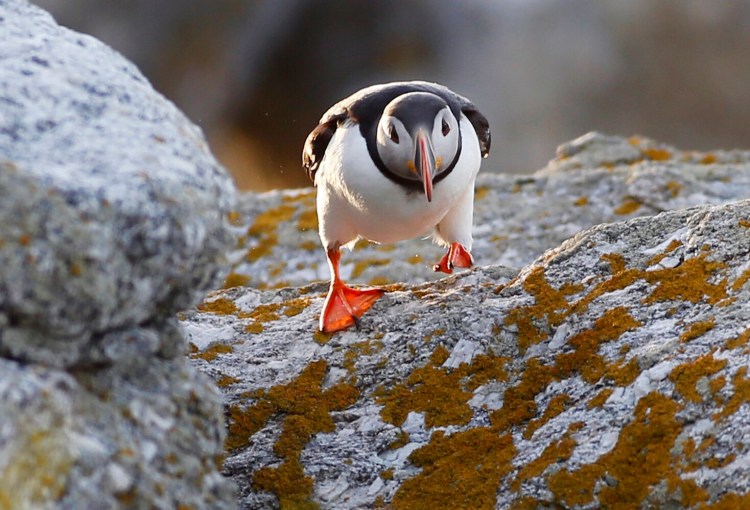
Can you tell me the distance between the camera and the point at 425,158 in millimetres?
5844

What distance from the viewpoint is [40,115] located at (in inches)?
128

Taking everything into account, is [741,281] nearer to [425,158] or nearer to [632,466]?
[632,466]

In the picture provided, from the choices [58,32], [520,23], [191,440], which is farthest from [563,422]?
[520,23]

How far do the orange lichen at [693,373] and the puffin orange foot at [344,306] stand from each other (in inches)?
74.1

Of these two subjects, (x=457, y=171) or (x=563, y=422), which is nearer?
(x=563, y=422)

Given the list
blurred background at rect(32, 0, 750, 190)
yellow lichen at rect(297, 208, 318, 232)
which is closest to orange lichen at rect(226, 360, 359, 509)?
yellow lichen at rect(297, 208, 318, 232)

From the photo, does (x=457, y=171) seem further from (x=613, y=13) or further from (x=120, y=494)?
(x=613, y=13)

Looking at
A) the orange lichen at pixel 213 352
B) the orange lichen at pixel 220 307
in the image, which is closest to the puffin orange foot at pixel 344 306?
the orange lichen at pixel 213 352

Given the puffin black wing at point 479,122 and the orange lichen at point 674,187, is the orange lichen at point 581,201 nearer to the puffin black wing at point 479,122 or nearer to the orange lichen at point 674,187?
the orange lichen at point 674,187

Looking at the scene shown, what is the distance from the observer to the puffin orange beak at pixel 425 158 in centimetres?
584

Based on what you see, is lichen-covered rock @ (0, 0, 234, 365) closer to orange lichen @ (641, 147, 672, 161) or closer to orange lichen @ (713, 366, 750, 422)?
orange lichen @ (713, 366, 750, 422)

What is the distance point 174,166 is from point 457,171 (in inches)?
133

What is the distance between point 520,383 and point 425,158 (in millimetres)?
1910

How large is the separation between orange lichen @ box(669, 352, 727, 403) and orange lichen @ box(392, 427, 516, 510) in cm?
72
